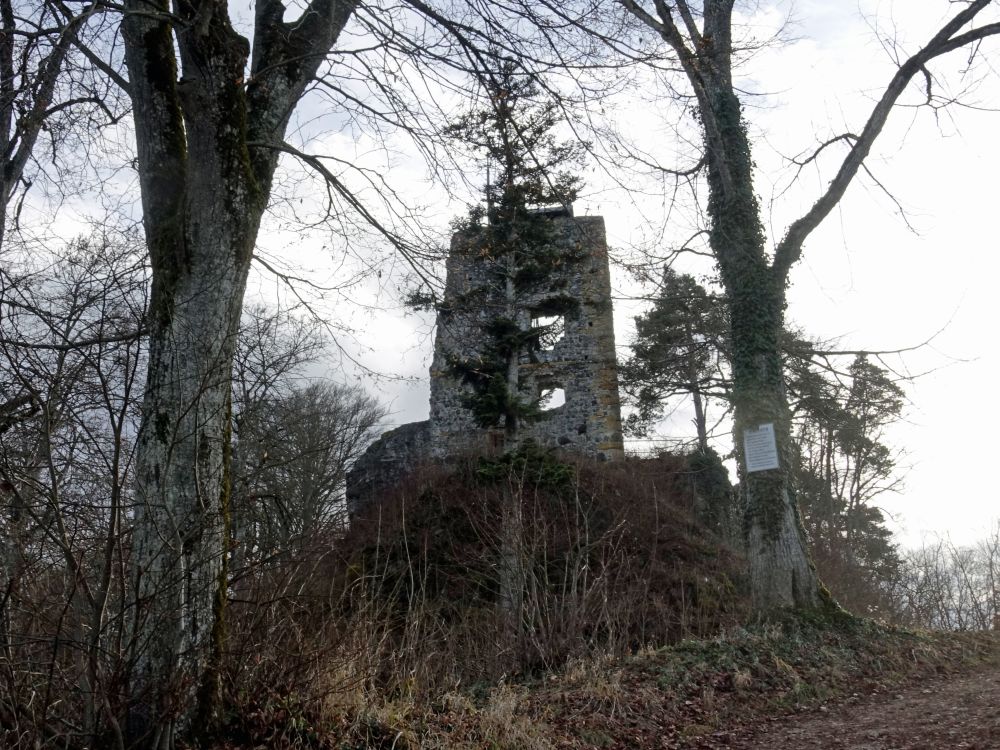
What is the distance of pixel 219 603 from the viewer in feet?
12.1

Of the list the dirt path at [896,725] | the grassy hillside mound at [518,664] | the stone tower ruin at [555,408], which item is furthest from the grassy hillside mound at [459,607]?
the stone tower ruin at [555,408]

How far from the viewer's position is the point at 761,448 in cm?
798

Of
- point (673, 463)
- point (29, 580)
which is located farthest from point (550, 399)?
point (29, 580)

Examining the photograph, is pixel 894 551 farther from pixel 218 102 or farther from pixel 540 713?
pixel 218 102

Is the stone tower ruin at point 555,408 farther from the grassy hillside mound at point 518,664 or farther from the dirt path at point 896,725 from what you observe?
the dirt path at point 896,725

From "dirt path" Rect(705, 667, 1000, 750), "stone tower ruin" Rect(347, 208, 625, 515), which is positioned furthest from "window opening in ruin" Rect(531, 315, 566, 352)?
"dirt path" Rect(705, 667, 1000, 750)

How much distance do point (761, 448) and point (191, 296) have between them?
6.01 meters

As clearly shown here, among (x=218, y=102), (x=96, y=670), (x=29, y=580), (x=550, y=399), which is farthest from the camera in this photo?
(x=550, y=399)

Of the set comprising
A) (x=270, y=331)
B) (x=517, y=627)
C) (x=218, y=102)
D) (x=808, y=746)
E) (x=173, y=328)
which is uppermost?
(x=270, y=331)

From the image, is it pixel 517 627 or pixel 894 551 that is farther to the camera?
pixel 894 551

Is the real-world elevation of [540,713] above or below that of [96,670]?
below

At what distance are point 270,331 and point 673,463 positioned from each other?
32.4 ft

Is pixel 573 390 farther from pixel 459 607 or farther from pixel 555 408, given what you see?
pixel 459 607

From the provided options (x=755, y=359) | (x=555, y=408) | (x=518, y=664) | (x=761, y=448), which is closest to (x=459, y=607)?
(x=518, y=664)
